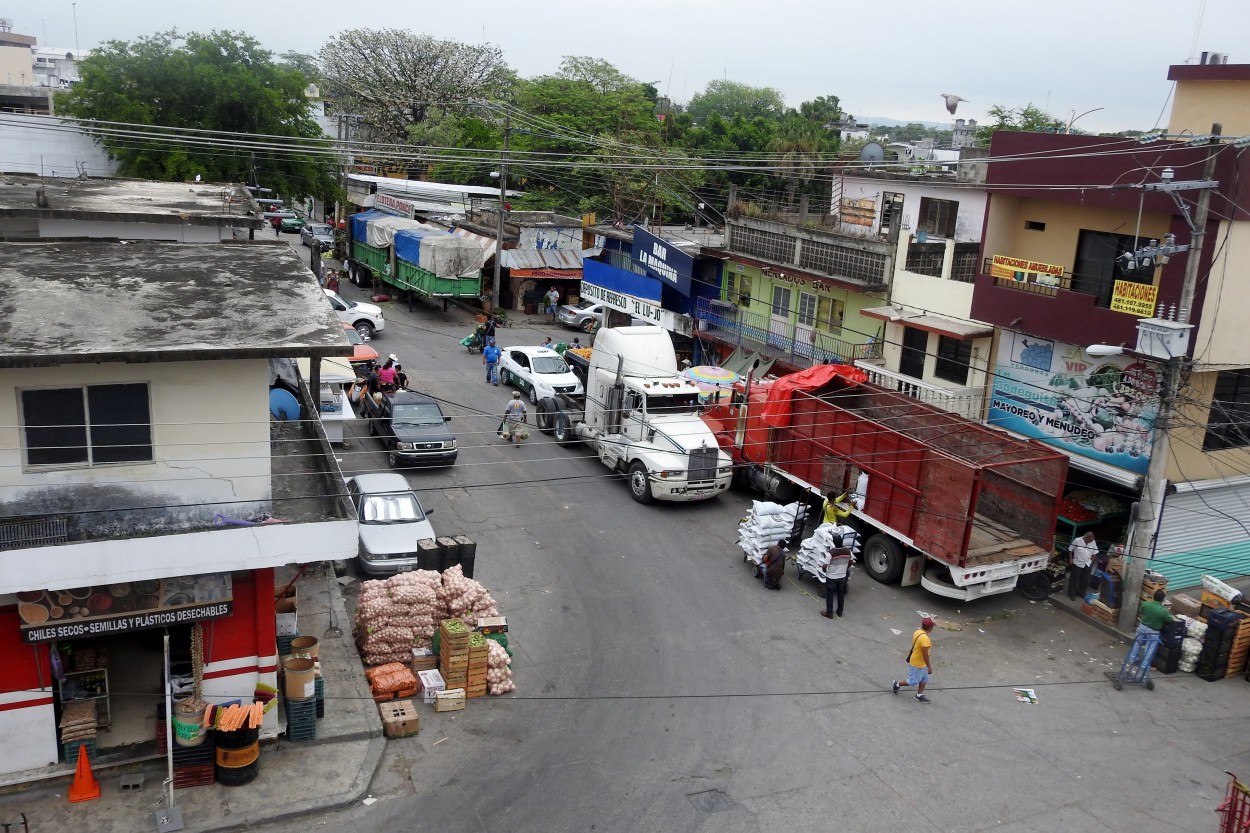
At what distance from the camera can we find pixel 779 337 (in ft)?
102

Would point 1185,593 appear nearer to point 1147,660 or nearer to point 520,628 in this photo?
point 1147,660

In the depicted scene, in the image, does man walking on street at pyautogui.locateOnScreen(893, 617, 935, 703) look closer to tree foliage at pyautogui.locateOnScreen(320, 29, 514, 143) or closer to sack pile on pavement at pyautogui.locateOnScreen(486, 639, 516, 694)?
sack pile on pavement at pyautogui.locateOnScreen(486, 639, 516, 694)

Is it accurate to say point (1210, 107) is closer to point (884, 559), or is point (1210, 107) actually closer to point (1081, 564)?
point (1081, 564)

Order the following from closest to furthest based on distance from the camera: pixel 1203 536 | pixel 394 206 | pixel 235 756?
pixel 235 756 → pixel 1203 536 → pixel 394 206

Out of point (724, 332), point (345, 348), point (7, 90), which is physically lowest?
point (724, 332)

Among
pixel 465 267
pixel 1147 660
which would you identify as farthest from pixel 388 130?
pixel 1147 660

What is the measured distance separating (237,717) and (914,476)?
12.5 metres

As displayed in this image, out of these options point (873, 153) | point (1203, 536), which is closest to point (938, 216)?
point (873, 153)

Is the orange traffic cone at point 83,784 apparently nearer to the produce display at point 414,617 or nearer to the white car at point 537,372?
the produce display at point 414,617

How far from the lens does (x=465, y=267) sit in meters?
39.4

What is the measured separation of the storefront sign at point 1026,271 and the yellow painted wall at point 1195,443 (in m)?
3.67

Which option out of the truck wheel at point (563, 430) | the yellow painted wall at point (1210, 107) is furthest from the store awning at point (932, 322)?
the truck wheel at point (563, 430)

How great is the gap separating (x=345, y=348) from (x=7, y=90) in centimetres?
7252

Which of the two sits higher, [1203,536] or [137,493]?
[137,493]
